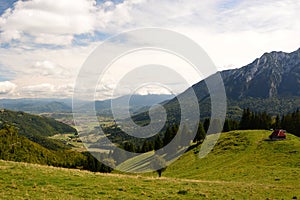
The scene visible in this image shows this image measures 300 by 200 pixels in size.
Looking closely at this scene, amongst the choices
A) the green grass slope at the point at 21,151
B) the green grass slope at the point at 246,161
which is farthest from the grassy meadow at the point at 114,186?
the green grass slope at the point at 21,151

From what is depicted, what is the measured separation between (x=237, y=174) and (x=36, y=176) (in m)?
36.1

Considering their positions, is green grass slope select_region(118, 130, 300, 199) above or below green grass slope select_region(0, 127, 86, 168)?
above

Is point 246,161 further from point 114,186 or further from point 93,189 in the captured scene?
point 93,189

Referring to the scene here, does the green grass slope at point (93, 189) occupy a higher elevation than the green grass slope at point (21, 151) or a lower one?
higher

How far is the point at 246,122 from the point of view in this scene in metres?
122

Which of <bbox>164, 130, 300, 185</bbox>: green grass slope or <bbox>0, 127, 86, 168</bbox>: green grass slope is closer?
<bbox>164, 130, 300, 185</bbox>: green grass slope

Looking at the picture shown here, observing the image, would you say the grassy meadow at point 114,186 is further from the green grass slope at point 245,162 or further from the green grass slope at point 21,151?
the green grass slope at point 21,151

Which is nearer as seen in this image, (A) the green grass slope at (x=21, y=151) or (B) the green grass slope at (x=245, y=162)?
(B) the green grass slope at (x=245, y=162)

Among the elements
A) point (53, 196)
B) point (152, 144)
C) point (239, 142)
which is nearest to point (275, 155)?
point (239, 142)

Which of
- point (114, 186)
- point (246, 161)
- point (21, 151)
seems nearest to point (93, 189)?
point (114, 186)

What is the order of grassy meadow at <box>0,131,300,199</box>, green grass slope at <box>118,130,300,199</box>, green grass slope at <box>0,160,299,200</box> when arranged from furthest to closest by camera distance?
green grass slope at <box>118,130,300,199</box> < grassy meadow at <box>0,131,300,199</box> < green grass slope at <box>0,160,299,200</box>

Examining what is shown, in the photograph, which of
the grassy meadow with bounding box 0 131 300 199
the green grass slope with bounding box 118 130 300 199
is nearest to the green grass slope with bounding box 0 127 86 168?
the green grass slope with bounding box 118 130 300 199

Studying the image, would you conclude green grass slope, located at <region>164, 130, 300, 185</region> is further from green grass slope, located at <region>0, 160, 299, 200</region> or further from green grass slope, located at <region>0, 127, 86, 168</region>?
green grass slope, located at <region>0, 127, 86, 168</region>

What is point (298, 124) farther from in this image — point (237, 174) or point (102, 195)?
point (102, 195)
